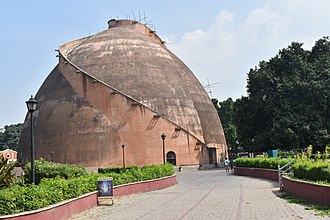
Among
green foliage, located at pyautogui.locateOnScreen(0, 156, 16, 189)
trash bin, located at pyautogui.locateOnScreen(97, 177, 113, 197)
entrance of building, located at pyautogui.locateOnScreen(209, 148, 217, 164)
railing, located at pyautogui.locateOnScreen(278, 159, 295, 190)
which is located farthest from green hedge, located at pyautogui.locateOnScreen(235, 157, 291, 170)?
green foliage, located at pyautogui.locateOnScreen(0, 156, 16, 189)

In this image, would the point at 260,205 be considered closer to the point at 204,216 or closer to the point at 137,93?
the point at 204,216

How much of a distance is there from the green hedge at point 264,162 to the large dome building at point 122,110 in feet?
28.9

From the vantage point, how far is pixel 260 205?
41.9ft

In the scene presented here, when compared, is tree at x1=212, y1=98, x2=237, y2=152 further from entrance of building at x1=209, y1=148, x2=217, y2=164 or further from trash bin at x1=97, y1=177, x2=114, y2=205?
trash bin at x1=97, y1=177, x2=114, y2=205

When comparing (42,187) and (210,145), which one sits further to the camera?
(210,145)

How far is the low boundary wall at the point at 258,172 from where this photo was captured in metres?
22.8

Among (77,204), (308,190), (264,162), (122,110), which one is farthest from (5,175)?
(122,110)

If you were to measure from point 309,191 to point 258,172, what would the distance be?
13.7m

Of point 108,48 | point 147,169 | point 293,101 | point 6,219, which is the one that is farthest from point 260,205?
point 108,48

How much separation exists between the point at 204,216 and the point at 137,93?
29706mm

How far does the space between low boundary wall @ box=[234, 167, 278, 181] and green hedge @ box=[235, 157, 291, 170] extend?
0.79 ft

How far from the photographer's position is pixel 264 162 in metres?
24.9

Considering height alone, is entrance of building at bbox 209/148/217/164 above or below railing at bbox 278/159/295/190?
above

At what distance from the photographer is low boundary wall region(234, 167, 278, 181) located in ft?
74.8
